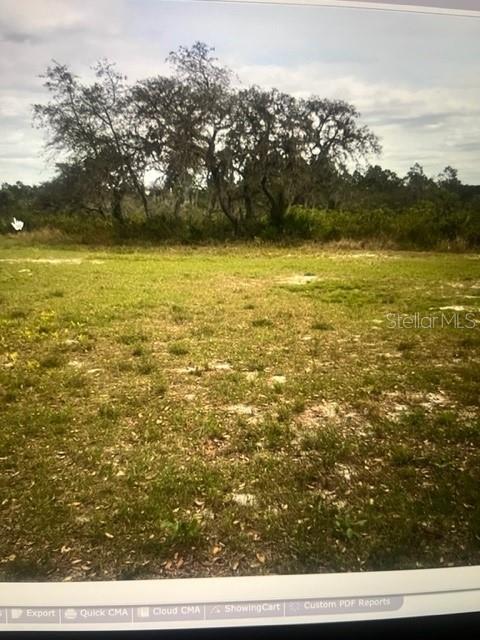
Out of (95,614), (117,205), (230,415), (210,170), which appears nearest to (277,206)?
(210,170)

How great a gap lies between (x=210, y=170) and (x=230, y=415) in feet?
2.15

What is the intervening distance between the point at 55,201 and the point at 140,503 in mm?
786

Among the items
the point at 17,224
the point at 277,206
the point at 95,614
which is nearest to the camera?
the point at 95,614

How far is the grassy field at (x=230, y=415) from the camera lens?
4.06 ft

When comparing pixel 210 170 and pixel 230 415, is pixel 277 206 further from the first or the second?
pixel 230 415

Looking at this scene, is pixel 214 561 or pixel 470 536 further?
pixel 470 536

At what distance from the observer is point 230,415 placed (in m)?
1.34

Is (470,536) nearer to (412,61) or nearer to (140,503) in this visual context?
(140,503)

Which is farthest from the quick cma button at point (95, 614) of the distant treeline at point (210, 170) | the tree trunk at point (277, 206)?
the tree trunk at point (277, 206)

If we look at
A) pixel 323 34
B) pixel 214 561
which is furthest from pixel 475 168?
pixel 214 561

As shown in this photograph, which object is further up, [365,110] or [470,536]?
[365,110]

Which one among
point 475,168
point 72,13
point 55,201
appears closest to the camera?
point 72,13

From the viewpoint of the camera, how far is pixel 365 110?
137 cm

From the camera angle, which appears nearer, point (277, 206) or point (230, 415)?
point (230, 415)
